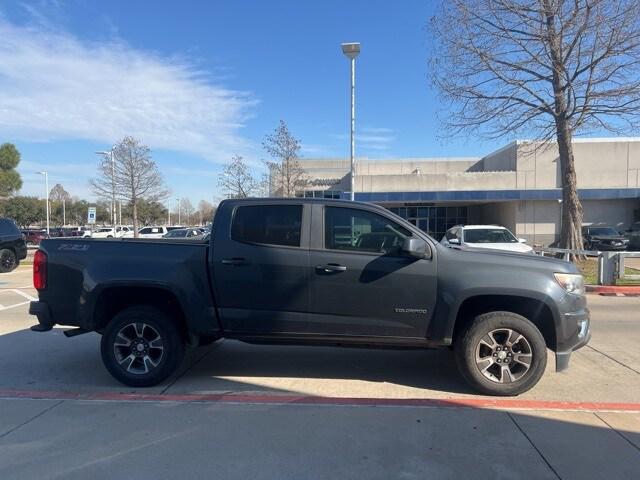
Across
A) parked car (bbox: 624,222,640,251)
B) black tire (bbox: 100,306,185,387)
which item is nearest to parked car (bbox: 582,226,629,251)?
parked car (bbox: 624,222,640,251)

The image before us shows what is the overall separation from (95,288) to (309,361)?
8.54 ft

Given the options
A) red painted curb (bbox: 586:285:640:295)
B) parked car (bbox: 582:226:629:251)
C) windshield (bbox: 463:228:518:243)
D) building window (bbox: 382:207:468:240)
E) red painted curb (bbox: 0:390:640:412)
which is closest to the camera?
red painted curb (bbox: 0:390:640:412)

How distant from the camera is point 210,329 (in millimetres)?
5113

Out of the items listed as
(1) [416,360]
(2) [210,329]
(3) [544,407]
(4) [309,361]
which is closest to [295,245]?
(2) [210,329]

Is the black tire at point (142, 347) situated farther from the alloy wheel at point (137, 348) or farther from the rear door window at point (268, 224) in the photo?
the rear door window at point (268, 224)

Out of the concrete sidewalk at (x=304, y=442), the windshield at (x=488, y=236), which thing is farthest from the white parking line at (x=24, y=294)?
the windshield at (x=488, y=236)

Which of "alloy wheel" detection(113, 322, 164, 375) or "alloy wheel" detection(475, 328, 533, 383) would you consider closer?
"alloy wheel" detection(475, 328, 533, 383)

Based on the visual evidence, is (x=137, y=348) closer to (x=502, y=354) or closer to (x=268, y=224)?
(x=268, y=224)

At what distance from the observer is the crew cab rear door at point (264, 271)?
4.96 m

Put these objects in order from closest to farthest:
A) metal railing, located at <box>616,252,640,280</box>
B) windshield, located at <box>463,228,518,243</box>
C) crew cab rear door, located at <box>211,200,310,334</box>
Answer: crew cab rear door, located at <box>211,200,310,334</box> < metal railing, located at <box>616,252,640,280</box> < windshield, located at <box>463,228,518,243</box>

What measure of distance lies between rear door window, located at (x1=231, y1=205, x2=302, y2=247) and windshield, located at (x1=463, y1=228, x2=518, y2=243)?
1237cm

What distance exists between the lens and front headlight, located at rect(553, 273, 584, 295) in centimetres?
487

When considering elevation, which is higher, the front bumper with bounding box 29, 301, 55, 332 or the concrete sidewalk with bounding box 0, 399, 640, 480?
the front bumper with bounding box 29, 301, 55, 332

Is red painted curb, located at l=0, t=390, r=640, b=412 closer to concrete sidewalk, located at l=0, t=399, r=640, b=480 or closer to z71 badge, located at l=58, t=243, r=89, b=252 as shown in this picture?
concrete sidewalk, located at l=0, t=399, r=640, b=480
